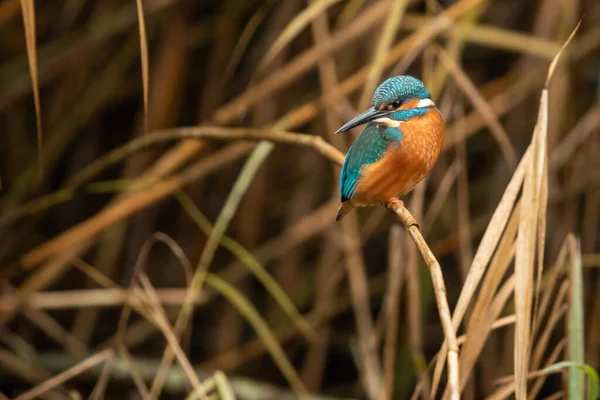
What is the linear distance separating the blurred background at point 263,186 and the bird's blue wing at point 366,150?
55 centimetres

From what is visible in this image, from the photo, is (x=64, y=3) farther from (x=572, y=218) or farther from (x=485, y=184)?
(x=572, y=218)

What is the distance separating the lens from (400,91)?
2.98 feet

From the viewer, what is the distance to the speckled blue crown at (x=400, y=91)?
91 cm

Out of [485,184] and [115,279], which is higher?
[485,184]

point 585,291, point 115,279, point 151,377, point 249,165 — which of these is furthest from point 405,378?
point 249,165

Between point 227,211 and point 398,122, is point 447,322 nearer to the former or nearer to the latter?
point 398,122

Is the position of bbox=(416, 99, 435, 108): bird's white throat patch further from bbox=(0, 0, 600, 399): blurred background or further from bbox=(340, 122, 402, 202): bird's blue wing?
bbox=(0, 0, 600, 399): blurred background

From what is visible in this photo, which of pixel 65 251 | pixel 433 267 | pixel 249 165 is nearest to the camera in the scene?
pixel 433 267

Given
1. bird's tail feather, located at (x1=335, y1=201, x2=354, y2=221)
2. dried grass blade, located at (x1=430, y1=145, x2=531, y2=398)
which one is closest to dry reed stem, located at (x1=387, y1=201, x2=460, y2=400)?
dried grass blade, located at (x1=430, y1=145, x2=531, y2=398)

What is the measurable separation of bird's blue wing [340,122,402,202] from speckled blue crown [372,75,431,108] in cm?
5

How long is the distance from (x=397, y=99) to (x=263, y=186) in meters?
1.50

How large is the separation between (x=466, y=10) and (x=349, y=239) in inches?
22.4

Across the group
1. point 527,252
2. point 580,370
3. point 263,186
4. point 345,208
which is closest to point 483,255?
point 527,252

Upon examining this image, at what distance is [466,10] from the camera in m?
1.59
